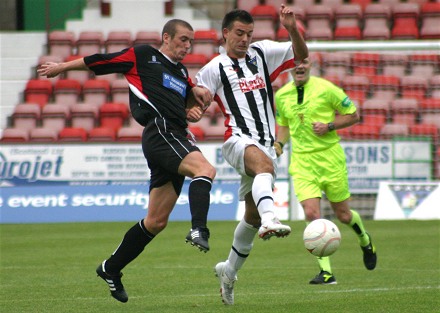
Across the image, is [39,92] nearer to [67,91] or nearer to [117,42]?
[67,91]

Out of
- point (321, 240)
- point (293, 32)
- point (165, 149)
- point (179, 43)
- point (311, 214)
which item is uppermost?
point (293, 32)

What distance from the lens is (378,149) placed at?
18.0m

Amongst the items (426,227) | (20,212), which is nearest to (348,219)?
(426,227)

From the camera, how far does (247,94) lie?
7.97 metres

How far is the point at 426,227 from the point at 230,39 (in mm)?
8919

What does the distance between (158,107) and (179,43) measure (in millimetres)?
570

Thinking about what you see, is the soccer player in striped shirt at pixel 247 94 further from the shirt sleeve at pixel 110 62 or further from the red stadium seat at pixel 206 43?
the red stadium seat at pixel 206 43

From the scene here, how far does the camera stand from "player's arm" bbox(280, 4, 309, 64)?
759cm

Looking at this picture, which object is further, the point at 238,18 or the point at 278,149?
the point at 278,149

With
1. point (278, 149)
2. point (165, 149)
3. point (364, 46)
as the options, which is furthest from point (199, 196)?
point (364, 46)

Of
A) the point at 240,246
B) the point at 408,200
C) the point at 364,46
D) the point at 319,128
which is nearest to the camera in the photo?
the point at 240,246

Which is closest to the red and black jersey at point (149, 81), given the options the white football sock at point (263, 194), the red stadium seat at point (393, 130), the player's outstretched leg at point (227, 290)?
the white football sock at point (263, 194)

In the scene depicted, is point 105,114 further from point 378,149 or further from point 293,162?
point 293,162

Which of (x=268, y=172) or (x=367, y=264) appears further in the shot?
(x=367, y=264)
